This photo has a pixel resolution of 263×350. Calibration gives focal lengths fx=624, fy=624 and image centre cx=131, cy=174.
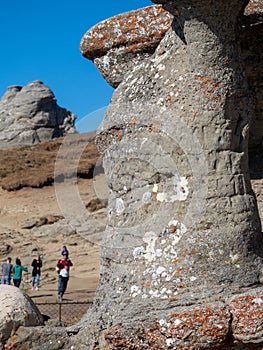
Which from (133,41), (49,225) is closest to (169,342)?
(133,41)

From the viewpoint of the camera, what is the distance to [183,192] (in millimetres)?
5105

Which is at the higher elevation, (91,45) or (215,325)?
(91,45)

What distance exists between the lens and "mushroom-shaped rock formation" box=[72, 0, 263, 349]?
192 inches

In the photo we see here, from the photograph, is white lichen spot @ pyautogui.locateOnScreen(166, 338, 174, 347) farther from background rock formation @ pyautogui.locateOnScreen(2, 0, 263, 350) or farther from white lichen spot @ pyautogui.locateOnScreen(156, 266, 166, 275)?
white lichen spot @ pyautogui.locateOnScreen(156, 266, 166, 275)

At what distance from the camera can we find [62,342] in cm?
526

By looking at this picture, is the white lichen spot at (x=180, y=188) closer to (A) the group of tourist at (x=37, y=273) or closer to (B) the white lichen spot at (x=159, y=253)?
(B) the white lichen spot at (x=159, y=253)

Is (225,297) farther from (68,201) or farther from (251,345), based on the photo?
(68,201)

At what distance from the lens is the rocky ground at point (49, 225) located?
59.5 ft

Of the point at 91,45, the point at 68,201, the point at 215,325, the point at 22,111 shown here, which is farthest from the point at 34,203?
the point at 22,111

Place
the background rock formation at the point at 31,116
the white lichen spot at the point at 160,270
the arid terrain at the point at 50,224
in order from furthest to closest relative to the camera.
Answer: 1. the background rock formation at the point at 31,116
2. the arid terrain at the point at 50,224
3. the white lichen spot at the point at 160,270

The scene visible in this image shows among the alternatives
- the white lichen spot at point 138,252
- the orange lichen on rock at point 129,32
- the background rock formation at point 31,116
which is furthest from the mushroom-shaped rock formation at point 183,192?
the background rock formation at point 31,116

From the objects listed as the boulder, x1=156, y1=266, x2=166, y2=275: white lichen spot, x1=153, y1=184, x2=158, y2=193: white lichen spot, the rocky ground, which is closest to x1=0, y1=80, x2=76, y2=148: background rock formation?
the rocky ground

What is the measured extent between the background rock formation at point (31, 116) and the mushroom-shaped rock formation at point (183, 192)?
53112 millimetres

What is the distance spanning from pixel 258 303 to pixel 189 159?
1291 mm
